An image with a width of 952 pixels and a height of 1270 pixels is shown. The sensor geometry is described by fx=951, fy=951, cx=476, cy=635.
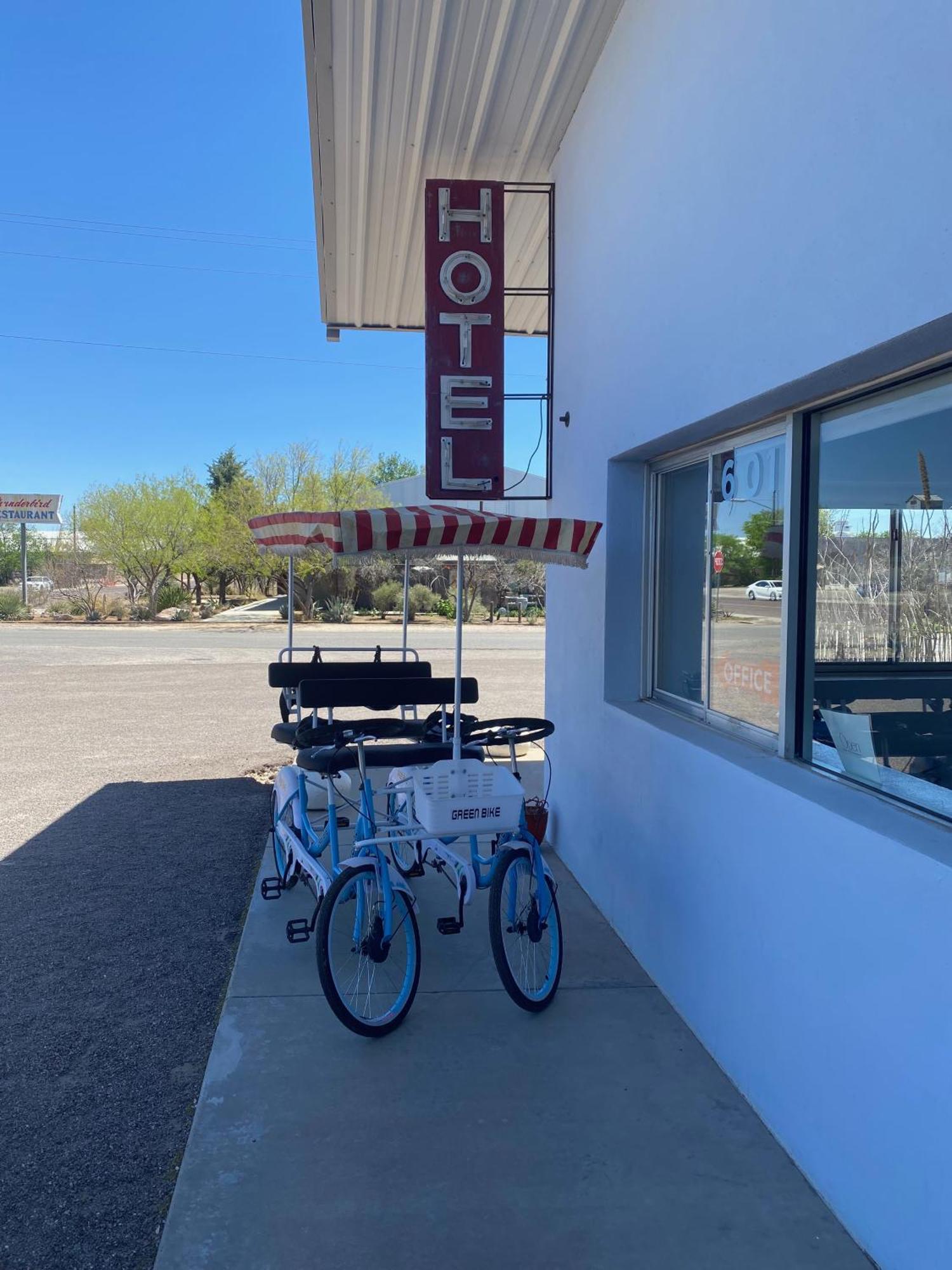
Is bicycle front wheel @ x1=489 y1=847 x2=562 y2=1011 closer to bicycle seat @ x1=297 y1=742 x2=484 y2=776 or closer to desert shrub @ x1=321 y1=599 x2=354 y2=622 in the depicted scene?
bicycle seat @ x1=297 y1=742 x2=484 y2=776

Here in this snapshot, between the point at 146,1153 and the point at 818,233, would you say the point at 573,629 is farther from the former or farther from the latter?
the point at 146,1153

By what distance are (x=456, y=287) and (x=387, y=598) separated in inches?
1298

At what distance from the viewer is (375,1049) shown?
365 cm

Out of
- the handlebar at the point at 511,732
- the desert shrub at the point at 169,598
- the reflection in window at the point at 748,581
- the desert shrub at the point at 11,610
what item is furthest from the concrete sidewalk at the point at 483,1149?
the desert shrub at the point at 169,598

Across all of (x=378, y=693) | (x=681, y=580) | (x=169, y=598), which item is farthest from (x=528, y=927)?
(x=169, y=598)

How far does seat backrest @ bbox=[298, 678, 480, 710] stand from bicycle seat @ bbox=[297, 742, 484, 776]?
0.97m

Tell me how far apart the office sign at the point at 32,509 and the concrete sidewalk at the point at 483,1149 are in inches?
1910

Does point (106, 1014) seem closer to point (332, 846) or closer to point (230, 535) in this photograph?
point (332, 846)

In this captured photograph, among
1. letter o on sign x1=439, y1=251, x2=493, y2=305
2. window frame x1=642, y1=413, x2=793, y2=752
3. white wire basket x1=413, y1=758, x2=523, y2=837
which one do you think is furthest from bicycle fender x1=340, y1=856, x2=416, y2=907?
letter o on sign x1=439, y1=251, x2=493, y2=305

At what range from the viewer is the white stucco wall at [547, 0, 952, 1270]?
2291mm

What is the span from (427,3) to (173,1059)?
5029 millimetres

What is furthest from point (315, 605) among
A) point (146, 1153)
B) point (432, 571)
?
point (146, 1153)

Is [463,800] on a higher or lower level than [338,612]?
lower

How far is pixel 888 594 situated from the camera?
390cm
